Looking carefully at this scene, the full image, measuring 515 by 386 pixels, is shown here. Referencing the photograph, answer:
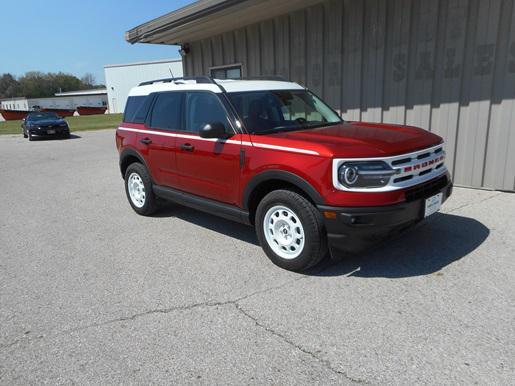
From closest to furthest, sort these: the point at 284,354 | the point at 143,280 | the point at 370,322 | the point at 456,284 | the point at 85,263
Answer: the point at 284,354 < the point at 370,322 < the point at 456,284 < the point at 143,280 < the point at 85,263

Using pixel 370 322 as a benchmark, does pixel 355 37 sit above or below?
above

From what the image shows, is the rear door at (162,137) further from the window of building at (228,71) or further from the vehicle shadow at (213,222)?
the window of building at (228,71)

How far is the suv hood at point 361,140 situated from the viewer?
356 centimetres

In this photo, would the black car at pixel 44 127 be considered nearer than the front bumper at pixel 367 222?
No

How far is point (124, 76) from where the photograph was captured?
203ft

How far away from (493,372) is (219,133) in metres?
3.07

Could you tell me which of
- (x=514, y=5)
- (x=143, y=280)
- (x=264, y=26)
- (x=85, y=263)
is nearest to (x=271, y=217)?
(x=143, y=280)

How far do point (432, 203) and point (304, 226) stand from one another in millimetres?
1244

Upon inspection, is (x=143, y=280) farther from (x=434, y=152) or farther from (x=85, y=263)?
(x=434, y=152)

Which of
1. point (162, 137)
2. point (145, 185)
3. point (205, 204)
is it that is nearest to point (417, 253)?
point (205, 204)

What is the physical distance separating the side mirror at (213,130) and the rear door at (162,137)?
0.97m

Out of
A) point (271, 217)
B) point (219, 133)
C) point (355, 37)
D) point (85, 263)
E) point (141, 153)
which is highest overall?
point (355, 37)

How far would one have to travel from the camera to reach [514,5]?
584 centimetres

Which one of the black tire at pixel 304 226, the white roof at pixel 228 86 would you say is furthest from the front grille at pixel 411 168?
the white roof at pixel 228 86
